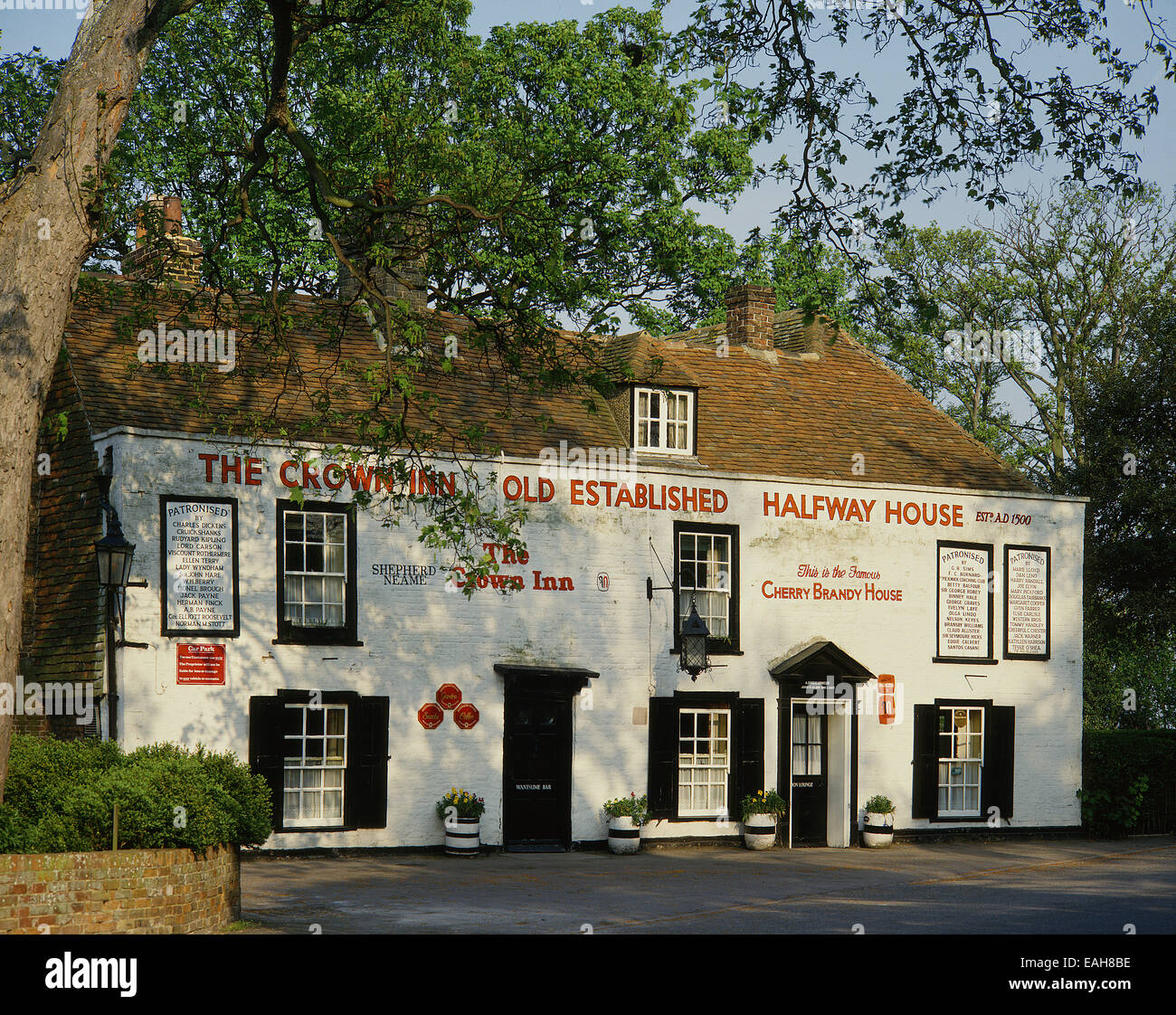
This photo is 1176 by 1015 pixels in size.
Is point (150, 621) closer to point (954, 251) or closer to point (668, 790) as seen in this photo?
point (668, 790)

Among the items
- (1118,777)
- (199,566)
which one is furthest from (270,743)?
(1118,777)

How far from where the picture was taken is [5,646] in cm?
1092

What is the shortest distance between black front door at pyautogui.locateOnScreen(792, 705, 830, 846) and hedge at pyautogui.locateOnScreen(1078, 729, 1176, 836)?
5190 millimetres

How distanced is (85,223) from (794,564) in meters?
14.8

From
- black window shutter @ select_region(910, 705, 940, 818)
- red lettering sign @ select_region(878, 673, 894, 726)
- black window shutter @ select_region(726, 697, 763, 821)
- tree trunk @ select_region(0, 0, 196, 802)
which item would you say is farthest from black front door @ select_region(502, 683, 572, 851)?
tree trunk @ select_region(0, 0, 196, 802)

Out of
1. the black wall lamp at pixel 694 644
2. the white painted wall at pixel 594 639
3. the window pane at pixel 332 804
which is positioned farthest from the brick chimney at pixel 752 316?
the window pane at pixel 332 804

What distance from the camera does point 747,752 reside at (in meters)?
23.2

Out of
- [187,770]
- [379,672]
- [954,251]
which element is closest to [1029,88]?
[187,770]

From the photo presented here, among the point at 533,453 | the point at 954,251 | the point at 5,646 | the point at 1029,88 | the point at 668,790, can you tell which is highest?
the point at 954,251

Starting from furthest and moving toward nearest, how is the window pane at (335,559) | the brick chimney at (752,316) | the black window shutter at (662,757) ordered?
1. the brick chimney at (752,316)
2. the black window shutter at (662,757)
3. the window pane at (335,559)

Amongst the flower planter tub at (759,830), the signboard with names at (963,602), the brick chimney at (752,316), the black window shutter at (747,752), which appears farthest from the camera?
the brick chimney at (752,316)

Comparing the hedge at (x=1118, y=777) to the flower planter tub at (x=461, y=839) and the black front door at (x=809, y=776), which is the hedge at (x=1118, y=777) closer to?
the black front door at (x=809, y=776)

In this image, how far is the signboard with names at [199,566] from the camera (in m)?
19.2

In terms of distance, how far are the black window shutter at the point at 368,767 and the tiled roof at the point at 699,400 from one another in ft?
13.0
